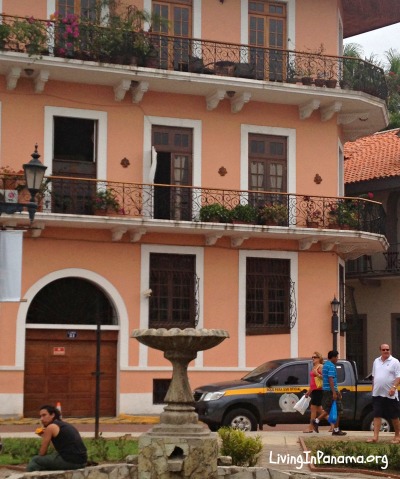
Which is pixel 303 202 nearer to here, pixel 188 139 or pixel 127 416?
pixel 188 139

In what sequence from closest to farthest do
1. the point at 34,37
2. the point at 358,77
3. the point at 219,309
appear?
the point at 34,37, the point at 219,309, the point at 358,77

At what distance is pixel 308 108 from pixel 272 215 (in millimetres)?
3389

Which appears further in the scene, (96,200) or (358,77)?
(358,77)

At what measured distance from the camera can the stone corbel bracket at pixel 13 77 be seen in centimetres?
2667

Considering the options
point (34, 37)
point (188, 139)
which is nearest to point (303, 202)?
point (188, 139)

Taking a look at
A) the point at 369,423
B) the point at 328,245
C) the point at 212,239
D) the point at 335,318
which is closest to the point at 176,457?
the point at 369,423

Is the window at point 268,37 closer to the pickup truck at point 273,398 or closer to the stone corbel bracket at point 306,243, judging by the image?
the stone corbel bracket at point 306,243

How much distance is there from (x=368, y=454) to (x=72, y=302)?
499 inches

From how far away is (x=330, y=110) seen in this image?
3006cm

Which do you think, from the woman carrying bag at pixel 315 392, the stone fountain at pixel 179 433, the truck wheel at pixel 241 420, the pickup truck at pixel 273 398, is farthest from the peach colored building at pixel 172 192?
the stone fountain at pixel 179 433

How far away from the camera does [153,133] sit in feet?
94.1

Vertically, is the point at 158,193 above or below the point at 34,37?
below

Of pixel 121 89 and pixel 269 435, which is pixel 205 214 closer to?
pixel 121 89

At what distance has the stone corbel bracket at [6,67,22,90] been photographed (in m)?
26.7
